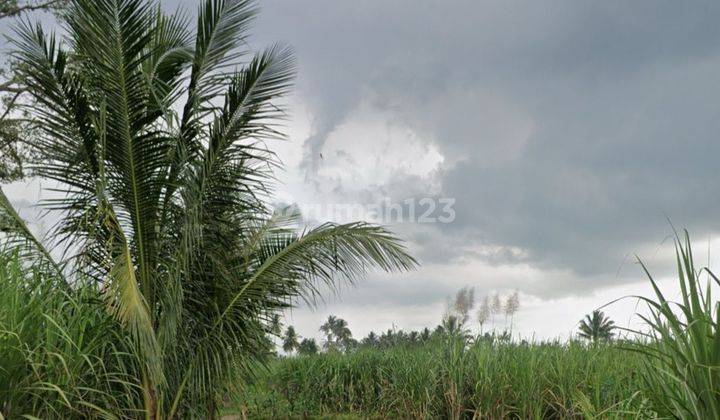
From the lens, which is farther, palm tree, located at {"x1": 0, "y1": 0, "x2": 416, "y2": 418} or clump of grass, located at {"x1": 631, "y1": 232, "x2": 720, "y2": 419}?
palm tree, located at {"x1": 0, "y1": 0, "x2": 416, "y2": 418}

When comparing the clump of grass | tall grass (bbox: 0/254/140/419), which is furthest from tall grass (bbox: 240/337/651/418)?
the clump of grass

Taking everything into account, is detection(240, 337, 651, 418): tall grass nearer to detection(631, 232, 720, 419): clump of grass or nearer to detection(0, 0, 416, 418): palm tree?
A: detection(0, 0, 416, 418): palm tree

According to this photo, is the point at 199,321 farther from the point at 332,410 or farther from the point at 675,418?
the point at 332,410

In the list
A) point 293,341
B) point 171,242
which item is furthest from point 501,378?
point 293,341

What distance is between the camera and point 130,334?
6051mm

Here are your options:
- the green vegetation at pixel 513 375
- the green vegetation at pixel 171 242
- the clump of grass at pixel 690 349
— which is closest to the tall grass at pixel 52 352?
the green vegetation at pixel 171 242

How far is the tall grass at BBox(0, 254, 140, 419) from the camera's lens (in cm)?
435

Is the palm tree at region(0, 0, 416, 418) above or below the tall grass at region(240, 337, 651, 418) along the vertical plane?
above

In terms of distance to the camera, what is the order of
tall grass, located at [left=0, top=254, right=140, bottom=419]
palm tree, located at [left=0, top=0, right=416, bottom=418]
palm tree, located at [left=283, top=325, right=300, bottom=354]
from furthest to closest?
palm tree, located at [left=283, top=325, right=300, bottom=354] → palm tree, located at [left=0, top=0, right=416, bottom=418] → tall grass, located at [left=0, top=254, right=140, bottom=419]

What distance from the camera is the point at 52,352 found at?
4.61 m

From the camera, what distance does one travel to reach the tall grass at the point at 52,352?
4.35m

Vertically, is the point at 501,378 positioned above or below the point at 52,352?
below

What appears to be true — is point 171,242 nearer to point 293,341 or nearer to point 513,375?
point 513,375

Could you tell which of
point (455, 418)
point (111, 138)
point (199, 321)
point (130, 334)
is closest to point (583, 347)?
point (455, 418)
